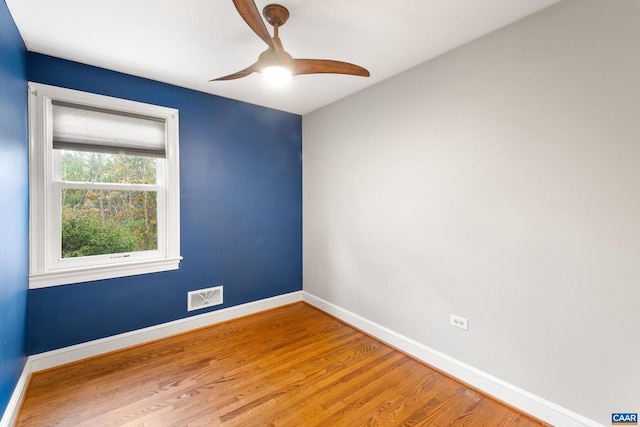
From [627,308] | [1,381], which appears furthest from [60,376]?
[627,308]

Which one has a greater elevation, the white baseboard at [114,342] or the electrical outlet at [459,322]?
the electrical outlet at [459,322]

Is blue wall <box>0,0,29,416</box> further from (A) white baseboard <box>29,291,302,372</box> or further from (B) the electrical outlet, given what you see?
(B) the electrical outlet

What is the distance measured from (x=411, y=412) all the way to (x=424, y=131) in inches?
83.7

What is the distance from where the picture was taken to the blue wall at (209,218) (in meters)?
2.41

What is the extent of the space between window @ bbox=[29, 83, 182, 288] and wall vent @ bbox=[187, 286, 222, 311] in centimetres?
38

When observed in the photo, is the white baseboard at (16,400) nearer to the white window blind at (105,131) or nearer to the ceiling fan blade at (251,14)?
the white window blind at (105,131)

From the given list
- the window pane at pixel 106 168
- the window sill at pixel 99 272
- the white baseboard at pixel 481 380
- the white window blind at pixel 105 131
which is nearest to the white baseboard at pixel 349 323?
the white baseboard at pixel 481 380

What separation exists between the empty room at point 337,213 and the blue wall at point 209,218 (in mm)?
23

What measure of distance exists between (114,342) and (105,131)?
195 centimetres

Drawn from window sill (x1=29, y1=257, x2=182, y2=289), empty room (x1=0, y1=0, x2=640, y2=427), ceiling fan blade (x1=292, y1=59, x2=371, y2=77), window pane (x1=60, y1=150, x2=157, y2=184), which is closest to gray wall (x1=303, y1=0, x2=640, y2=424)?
empty room (x1=0, y1=0, x2=640, y2=427)

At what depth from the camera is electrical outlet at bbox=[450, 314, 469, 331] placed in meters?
2.17

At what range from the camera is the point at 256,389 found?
6.89 ft

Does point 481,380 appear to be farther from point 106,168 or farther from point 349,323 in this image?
point 106,168

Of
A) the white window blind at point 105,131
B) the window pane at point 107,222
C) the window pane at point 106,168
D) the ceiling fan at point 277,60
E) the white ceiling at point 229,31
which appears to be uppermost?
the white ceiling at point 229,31
